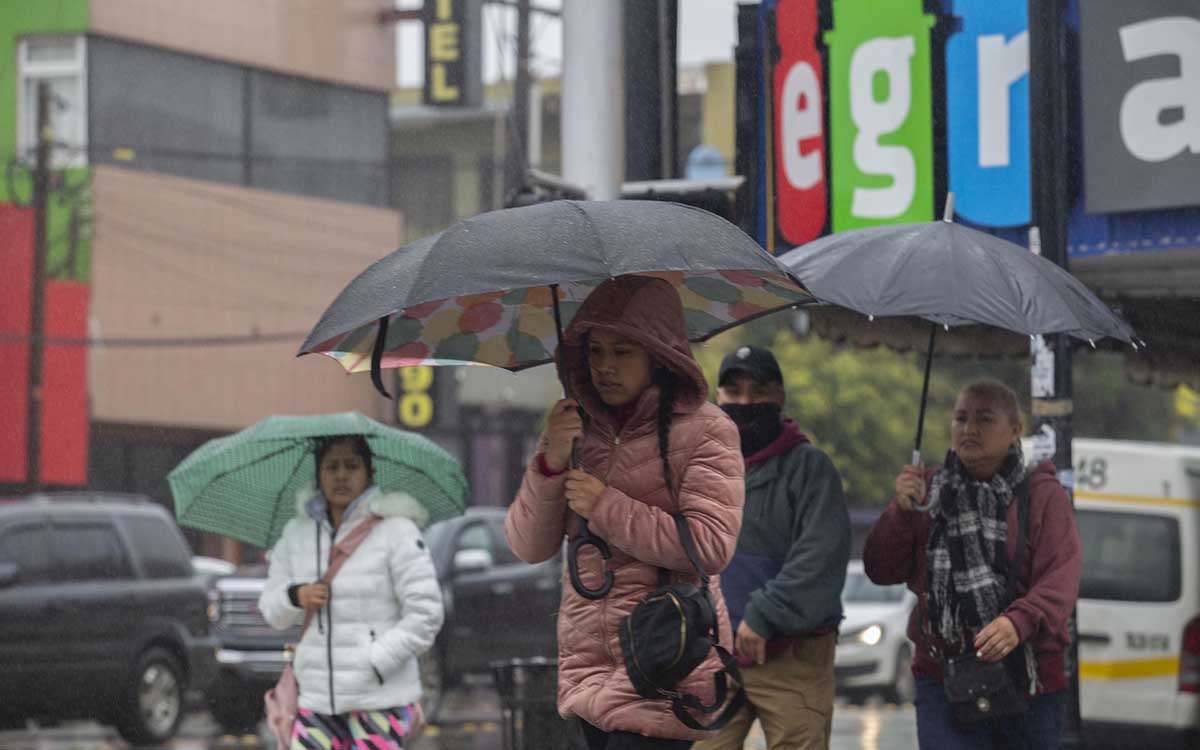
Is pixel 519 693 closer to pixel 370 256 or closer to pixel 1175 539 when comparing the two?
pixel 1175 539

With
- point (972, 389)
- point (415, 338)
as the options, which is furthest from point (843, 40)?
point (415, 338)

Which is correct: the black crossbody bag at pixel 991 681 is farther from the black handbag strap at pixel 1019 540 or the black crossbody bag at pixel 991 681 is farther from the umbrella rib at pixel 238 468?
the umbrella rib at pixel 238 468

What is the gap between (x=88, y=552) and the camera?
17.0 metres

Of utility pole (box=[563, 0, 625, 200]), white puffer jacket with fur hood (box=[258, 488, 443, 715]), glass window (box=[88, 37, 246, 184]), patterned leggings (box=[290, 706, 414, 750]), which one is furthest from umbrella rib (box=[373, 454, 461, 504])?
glass window (box=[88, 37, 246, 184])

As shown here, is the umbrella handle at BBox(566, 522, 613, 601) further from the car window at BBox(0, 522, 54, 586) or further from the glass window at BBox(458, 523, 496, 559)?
the glass window at BBox(458, 523, 496, 559)

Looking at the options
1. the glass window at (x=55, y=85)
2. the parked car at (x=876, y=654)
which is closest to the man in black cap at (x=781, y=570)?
the parked car at (x=876, y=654)

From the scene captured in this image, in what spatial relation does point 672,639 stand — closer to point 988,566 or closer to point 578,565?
point 578,565

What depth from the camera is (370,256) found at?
3856 cm

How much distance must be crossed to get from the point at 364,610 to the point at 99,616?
390 inches

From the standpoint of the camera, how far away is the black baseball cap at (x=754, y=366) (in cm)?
725

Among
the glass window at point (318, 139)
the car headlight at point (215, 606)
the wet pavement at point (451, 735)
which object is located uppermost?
the glass window at point (318, 139)

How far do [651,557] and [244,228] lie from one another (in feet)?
105

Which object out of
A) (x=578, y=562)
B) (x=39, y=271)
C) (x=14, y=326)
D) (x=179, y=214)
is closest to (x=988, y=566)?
(x=578, y=562)

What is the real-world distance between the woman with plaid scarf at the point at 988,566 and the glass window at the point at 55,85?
94.7 ft
